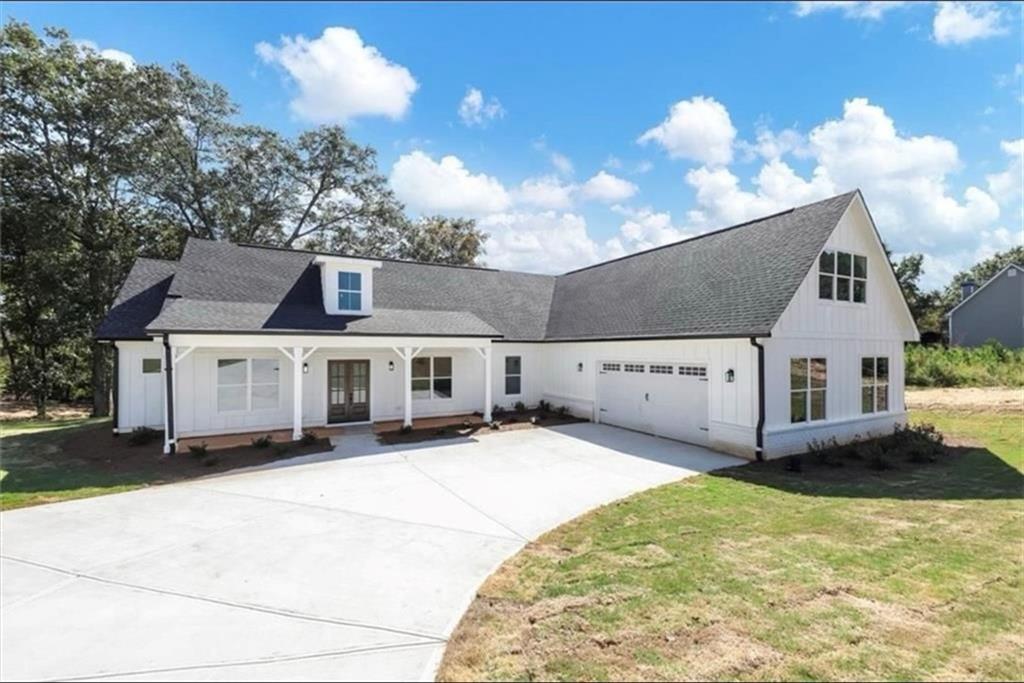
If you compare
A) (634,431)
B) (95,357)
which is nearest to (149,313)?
(95,357)

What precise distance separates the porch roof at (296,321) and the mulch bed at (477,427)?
9.23 ft

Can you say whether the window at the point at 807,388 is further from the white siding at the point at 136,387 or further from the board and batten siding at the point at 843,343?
the white siding at the point at 136,387

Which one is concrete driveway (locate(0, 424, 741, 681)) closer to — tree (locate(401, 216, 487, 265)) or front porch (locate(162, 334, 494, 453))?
front porch (locate(162, 334, 494, 453))

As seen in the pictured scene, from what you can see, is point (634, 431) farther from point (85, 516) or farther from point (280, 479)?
point (85, 516)

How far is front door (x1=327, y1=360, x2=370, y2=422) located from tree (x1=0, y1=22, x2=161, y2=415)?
14.4m

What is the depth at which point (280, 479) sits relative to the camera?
9.27 metres

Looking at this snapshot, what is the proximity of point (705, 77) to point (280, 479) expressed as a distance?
45.1ft

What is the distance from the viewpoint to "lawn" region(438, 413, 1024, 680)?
362 centimetres

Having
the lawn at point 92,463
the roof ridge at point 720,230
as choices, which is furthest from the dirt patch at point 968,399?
the lawn at point 92,463

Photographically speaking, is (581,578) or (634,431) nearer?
(581,578)

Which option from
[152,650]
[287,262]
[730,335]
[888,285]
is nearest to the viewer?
[152,650]

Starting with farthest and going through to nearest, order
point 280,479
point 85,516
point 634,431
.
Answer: point 634,431 → point 280,479 → point 85,516

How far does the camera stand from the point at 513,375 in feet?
59.5

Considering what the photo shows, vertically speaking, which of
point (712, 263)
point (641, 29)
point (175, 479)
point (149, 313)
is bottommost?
point (175, 479)
